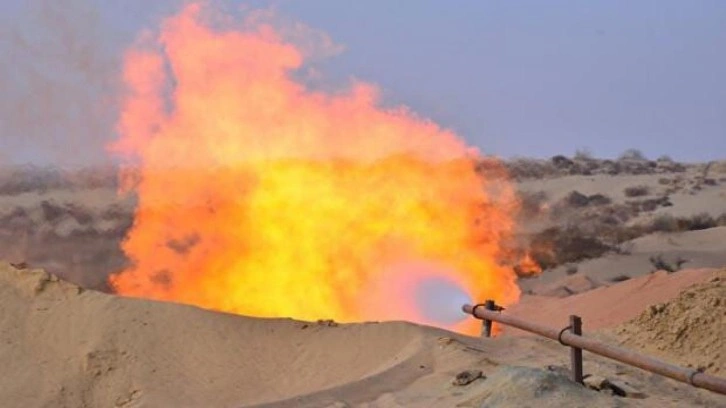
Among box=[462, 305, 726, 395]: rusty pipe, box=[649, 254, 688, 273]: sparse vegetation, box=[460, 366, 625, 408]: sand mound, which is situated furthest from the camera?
box=[649, 254, 688, 273]: sparse vegetation

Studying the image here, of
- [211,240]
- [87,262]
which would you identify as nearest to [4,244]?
[87,262]

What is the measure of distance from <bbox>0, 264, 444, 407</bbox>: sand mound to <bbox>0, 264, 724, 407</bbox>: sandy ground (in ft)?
0.04

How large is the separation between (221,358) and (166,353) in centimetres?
59

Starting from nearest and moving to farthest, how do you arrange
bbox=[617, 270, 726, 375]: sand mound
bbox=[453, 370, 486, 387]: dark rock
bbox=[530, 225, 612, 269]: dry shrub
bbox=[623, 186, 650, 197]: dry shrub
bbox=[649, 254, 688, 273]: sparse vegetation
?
bbox=[453, 370, 486, 387]: dark rock < bbox=[617, 270, 726, 375]: sand mound < bbox=[649, 254, 688, 273]: sparse vegetation < bbox=[530, 225, 612, 269]: dry shrub < bbox=[623, 186, 650, 197]: dry shrub

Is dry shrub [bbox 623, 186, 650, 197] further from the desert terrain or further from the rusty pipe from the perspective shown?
the rusty pipe

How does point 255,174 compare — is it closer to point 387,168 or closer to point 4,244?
point 387,168

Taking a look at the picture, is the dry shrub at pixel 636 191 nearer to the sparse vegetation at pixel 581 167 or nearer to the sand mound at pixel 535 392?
the sparse vegetation at pixel 581 167

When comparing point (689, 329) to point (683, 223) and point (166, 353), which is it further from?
point (683, 223)

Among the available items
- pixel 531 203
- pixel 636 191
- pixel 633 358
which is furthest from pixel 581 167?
pixel 633 358

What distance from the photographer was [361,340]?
934cm

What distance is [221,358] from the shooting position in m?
9.20

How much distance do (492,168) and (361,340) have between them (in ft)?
86.9

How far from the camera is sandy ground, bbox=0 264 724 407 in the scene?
809 cm

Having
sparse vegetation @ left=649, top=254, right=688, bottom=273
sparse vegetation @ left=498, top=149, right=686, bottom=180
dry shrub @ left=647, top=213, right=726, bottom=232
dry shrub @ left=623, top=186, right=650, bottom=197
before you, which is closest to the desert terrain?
sparse vegetation @ left=649, top=254, right=688, bottom=273
